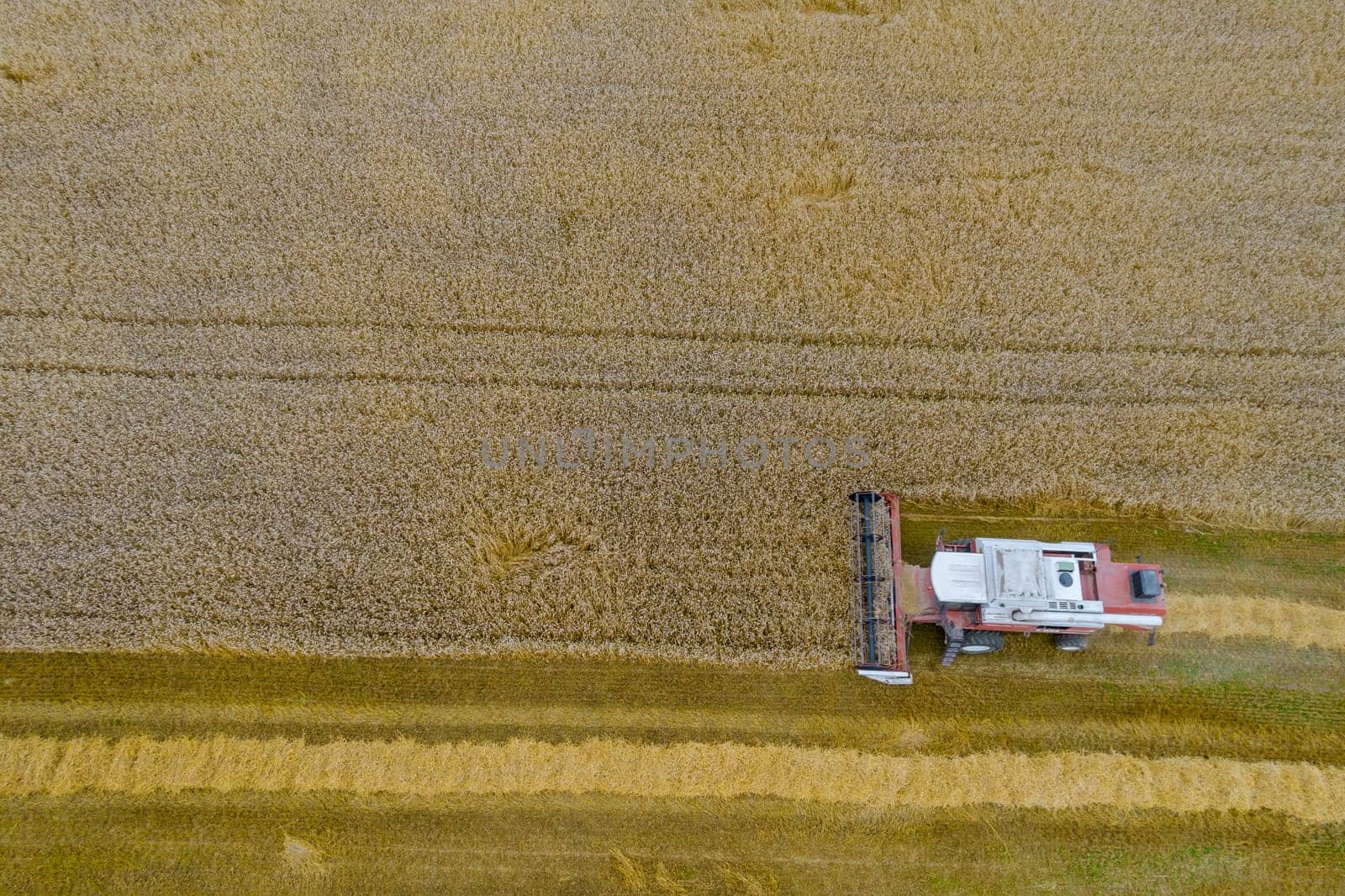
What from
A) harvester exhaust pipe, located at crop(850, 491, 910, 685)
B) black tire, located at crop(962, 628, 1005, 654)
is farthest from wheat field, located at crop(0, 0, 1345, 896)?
black tire, located at crop(962, 628, 1005, 654)

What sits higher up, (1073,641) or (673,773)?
(1073,641)

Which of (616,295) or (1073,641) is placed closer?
(1073,641)

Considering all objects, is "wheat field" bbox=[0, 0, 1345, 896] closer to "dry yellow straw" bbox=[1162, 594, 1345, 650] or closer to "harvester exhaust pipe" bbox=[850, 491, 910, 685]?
"dry yellow straw" bbox=[1162, 594, 1345, 650]

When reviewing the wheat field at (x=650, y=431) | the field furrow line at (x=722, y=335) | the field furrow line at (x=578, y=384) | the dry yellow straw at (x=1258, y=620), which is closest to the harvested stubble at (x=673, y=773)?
the wheat field at (x=650, y=431)

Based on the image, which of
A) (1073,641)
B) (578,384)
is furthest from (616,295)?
(1073,641)

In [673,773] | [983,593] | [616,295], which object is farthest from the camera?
[616,295]

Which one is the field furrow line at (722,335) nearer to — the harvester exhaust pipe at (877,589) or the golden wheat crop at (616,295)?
the golden wheat crop at (616,295)

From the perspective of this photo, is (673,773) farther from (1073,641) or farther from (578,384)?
(578,384)
